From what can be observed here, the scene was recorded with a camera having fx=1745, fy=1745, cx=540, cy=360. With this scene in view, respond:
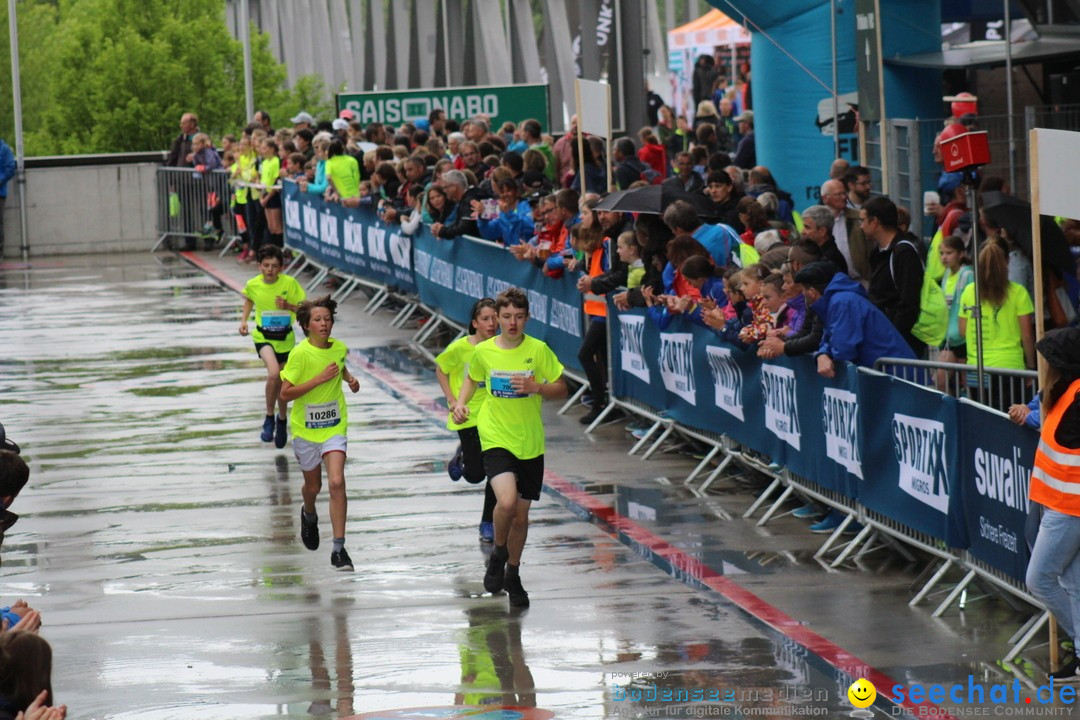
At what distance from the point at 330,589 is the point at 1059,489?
183 inches

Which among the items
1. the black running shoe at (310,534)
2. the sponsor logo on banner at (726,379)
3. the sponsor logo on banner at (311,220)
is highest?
the sponsor logo on banner at (311,220)

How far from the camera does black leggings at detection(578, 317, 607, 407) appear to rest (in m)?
15.8

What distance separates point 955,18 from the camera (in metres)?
23.8

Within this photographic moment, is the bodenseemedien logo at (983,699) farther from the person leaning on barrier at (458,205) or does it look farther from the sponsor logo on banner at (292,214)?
the sponsor logo on banner at (292,214)

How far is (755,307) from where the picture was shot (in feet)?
40.5

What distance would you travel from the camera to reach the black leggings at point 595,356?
15.8 meters

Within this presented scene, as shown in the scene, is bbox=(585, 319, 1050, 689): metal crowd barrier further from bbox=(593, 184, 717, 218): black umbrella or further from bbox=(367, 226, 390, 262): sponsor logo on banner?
bbox=(367, 226, 390, 262): sponsor logo on banner

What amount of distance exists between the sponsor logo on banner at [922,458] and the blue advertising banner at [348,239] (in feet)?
42.4

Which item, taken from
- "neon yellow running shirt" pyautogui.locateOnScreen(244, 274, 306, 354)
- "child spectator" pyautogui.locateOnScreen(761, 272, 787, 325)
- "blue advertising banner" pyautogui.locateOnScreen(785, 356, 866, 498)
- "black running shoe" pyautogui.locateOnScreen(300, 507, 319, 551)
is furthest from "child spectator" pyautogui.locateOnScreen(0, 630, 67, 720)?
"neon yellow running shirt" pyautogui.locateOnScreen(244, 274, 306, 354)

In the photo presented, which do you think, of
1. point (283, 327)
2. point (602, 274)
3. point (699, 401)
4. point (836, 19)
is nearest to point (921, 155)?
point (836, 19)

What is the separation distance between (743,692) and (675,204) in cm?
637

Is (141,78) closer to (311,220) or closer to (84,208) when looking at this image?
(84,208)

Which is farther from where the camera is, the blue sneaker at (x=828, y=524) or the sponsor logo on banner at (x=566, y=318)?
the sponsor logo on banner at (x=566, y=318)

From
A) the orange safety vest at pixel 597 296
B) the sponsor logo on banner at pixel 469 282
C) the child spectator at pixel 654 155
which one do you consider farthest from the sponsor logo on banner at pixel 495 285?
the child spectator at pixel 654 155
